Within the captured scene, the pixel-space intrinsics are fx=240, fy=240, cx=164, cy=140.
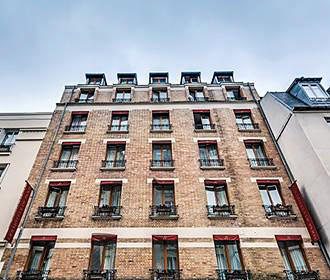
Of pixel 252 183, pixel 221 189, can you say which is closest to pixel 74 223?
pixel 221 189

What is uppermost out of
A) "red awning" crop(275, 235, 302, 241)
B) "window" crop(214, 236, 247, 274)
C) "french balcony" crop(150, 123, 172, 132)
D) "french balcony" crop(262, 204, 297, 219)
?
"french balcony" crop(150, 123, 172, 132)

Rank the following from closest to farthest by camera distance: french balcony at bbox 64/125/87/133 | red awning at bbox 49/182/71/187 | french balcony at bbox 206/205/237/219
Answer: french balcony at bbox 206/205/237/219 → red awning at bbox 49/182/71/187 → french balcony at bbox 64/125/87/133

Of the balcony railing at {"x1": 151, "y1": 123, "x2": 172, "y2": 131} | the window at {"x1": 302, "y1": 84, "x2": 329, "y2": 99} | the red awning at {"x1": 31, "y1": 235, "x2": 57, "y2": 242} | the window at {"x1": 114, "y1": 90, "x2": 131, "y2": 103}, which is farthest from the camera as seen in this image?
the window at {"x1": 114, "y1": 90, "x2": 131, "y2": 103}

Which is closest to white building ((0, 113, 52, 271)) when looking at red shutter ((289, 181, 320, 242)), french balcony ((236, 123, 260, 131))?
french balcony ((236, 123, 260, 131))

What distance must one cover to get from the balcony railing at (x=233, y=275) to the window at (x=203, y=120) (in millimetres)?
8256

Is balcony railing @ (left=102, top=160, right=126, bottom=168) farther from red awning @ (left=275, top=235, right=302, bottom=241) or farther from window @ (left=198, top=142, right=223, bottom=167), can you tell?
red awning @ (left=275, top=235, right=302, bottom=241)

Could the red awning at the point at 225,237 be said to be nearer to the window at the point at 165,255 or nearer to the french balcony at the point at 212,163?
the window at the point at 165,255

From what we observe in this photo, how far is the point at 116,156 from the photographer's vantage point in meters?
13.8

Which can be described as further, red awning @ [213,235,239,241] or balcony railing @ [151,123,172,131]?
balcony railing @ [151,123,172,131]

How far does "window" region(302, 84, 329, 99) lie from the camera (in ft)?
46.9

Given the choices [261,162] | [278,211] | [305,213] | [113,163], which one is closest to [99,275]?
[113,163]

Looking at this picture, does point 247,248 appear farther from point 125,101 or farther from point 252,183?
point 125,101

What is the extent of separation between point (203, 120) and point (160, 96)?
3.89m

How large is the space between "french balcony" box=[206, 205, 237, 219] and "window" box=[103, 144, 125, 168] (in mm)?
5192
